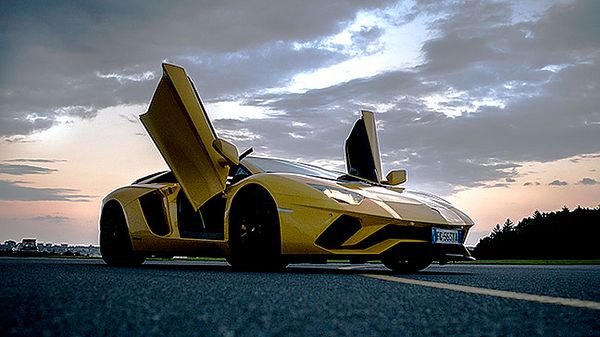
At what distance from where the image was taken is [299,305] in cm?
259

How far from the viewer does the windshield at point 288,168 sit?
6500 millimetres

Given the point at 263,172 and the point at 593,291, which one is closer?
the point at 593,291

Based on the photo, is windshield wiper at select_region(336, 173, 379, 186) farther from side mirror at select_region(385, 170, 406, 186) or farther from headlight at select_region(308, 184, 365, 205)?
headlight at select_region(308, 184, 365, 205)

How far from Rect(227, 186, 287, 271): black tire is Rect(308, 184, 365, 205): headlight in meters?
0.46

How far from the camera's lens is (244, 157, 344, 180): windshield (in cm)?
650

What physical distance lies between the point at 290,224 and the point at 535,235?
32.7 m

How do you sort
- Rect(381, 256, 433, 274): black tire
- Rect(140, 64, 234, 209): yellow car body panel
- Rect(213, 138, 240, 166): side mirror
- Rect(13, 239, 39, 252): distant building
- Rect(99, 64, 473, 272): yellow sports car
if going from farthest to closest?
Rect(13, 239, 39, 252): distant building
Rect(381, 256, 433, 274): black tire
Rect(140, 64, 234, 209): yellow car body panel
Rect(213, 138, 240, 166): side mirror
Rect(99, 64, 473, 272): yellow sports car

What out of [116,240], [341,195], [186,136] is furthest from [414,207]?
[116,240]

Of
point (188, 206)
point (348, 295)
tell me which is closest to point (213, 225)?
point (188, 206)

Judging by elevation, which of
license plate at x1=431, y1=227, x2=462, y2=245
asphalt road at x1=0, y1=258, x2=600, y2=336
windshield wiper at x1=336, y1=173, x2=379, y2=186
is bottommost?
asphalt road at x1=0, y1=258, x2=600, y2=336

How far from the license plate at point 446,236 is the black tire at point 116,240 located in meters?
3.71

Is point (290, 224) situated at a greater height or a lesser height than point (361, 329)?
greater

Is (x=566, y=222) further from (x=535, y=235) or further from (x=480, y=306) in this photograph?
(x=480, y=306)

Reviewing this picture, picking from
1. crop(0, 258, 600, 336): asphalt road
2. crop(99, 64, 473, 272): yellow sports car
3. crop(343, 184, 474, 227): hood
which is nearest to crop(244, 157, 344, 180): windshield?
crop(99, 64, 473, 272): yellow sports car
